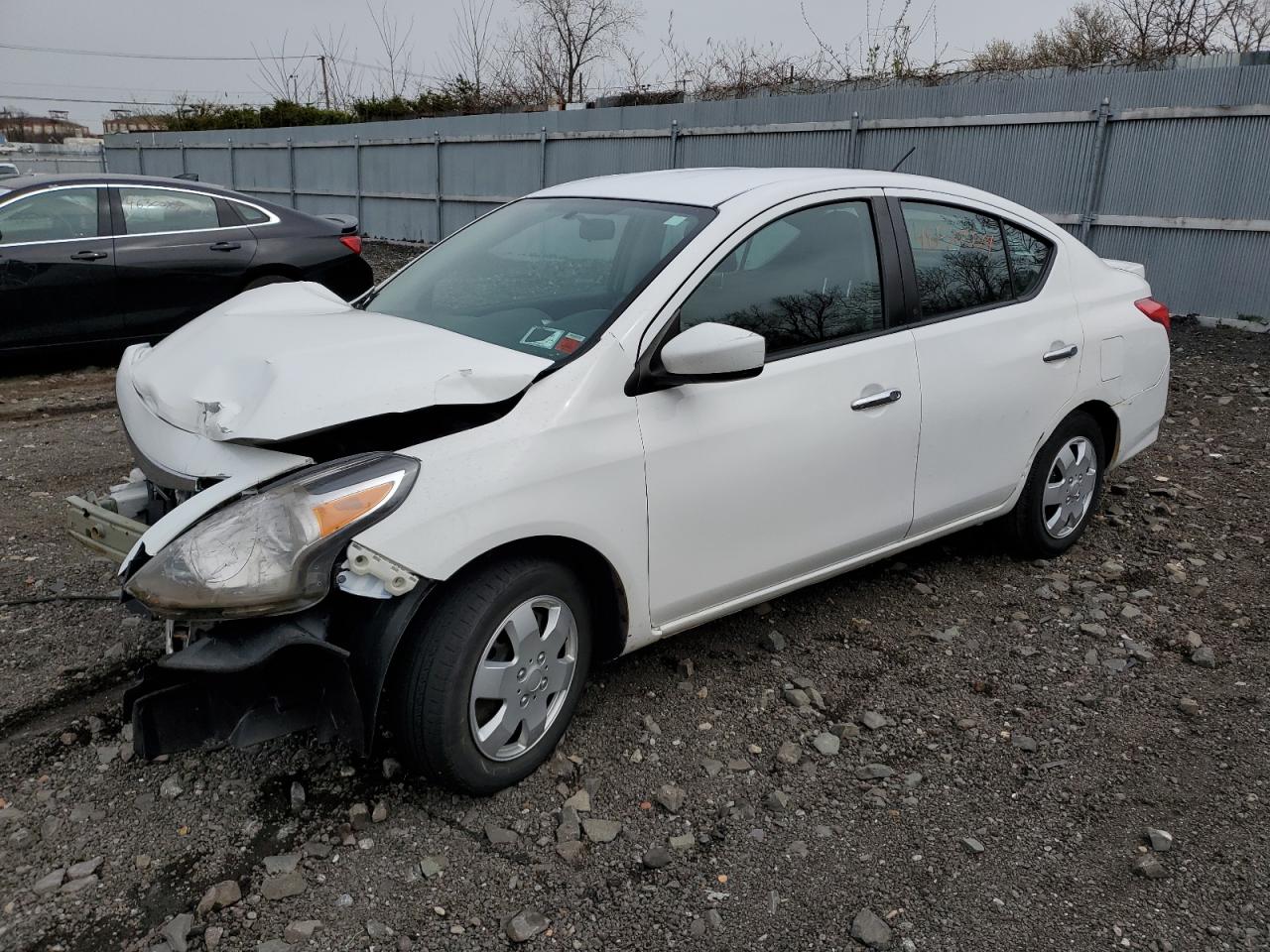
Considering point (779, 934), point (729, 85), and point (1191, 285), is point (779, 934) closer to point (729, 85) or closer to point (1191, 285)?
point (1191, 285)

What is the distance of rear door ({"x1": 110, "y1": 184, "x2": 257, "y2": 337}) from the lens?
779 centimetres

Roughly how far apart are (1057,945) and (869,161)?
9880mm

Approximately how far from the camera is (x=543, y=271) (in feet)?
11.6

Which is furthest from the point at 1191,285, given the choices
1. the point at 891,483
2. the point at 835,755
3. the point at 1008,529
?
the point at 835,755

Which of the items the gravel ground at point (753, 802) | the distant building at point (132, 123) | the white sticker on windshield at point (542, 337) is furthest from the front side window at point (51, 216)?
the distant building at point (132, 123)

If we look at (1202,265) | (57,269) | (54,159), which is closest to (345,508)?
(57,269)

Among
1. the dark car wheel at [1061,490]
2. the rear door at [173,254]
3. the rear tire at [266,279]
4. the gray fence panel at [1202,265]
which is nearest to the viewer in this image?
the dark car wheel at [1061,490]

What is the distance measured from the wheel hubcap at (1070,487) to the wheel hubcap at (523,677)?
2.52 meters

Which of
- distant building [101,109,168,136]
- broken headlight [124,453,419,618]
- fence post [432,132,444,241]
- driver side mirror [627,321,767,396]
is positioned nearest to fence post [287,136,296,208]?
fence post [432,132,444,241]

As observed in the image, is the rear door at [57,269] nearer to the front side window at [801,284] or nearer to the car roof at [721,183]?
the car roof at [721,183]

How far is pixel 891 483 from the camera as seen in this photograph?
365cm

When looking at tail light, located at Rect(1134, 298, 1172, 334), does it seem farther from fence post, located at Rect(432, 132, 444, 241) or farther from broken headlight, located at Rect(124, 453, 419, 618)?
fence post, located at Rect(432, 132, 444, 241)

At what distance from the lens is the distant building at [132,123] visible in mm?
32594

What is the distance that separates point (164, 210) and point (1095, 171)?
8.11 metres
